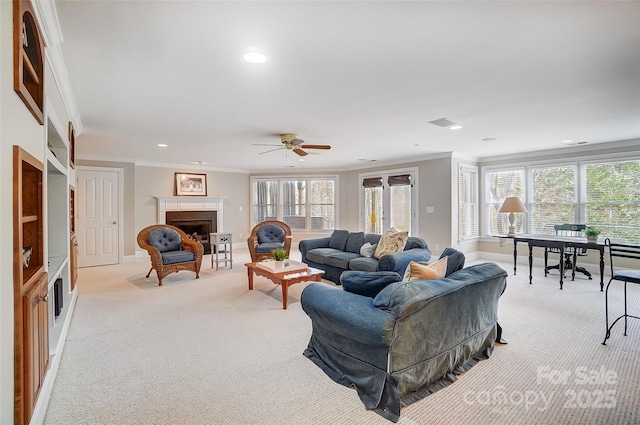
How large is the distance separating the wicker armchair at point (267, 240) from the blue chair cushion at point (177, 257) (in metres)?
1.16

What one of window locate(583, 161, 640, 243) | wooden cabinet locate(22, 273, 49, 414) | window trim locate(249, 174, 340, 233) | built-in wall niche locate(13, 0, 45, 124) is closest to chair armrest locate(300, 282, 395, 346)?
wooden cabinet locate(22, 273, 49, 414)

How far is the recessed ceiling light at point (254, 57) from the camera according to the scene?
2.25 meters

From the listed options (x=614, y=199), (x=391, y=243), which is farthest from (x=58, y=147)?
(x=614, y=199)

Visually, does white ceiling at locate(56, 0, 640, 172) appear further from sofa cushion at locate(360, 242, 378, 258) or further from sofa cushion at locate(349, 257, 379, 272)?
sofa cushion at locate(349, 257, 379, 272)

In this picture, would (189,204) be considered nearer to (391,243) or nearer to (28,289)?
(391,243)

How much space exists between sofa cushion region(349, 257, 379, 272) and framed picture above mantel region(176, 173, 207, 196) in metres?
5.35

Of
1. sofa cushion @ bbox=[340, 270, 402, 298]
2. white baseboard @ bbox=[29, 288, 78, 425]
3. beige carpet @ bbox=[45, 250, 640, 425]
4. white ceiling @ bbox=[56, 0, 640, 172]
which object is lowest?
beige carpet @ bbox=[45, 250, 640, 425]

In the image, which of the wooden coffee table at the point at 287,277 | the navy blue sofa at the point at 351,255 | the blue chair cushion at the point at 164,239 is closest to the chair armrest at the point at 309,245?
the navy blue sofa at the point at 351,255

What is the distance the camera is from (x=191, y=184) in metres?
8.17

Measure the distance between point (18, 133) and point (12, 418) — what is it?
134 cm

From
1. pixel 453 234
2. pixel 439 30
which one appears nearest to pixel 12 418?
pixel 439 30

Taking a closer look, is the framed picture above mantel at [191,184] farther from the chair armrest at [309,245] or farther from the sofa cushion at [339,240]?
the sofa cushion at [339,240]

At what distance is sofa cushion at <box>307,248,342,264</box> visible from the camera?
5270 millimetres

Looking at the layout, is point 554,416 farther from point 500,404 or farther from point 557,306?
point 557,306
